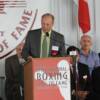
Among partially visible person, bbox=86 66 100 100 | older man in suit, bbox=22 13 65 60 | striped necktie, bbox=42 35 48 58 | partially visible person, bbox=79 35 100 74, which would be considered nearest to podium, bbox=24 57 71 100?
older man in suit, bbox=22 13 65 60

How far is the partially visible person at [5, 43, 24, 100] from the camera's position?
5.38 meters

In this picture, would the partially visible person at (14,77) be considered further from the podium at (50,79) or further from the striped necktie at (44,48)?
the podium at (50,79)

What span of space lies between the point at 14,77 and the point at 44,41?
3.76 ft

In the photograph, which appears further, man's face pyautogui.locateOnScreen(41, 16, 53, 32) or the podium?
man's face pyautogui.locateOnScreen(41, 16, 53, 32)

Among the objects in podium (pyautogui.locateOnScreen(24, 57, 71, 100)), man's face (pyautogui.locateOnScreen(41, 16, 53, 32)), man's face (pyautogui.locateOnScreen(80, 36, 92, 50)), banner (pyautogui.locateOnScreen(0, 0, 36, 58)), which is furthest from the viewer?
banner (pyautogui.locateOnScreen(0, 0, 36, 58))

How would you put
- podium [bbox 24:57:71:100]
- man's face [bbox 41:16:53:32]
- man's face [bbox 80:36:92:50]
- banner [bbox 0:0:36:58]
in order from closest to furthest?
podium [bbox 24:57:71:100] < man's face [bbox 41:16:53:32] < man's face [bbox 80:36:92:50] < banner [bbox 0:0:36:58]

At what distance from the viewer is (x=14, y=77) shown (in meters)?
5.61

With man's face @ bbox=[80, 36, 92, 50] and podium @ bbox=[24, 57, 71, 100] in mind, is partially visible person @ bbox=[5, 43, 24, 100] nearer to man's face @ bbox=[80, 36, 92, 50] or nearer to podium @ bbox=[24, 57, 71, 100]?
man's face @ bbox=[80, 36, 92, 50]

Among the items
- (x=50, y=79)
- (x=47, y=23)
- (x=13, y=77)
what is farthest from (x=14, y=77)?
(x=50, y=79)

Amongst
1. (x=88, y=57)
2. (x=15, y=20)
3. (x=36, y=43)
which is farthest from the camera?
(x=15, y=20)

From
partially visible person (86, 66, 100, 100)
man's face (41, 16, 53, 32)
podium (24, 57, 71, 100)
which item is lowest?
partially visible person (86, 66, 100, 100)

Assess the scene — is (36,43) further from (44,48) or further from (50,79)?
(50,79)

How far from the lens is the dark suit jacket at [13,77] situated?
541 centimetres

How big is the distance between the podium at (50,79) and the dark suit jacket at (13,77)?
1609mm
